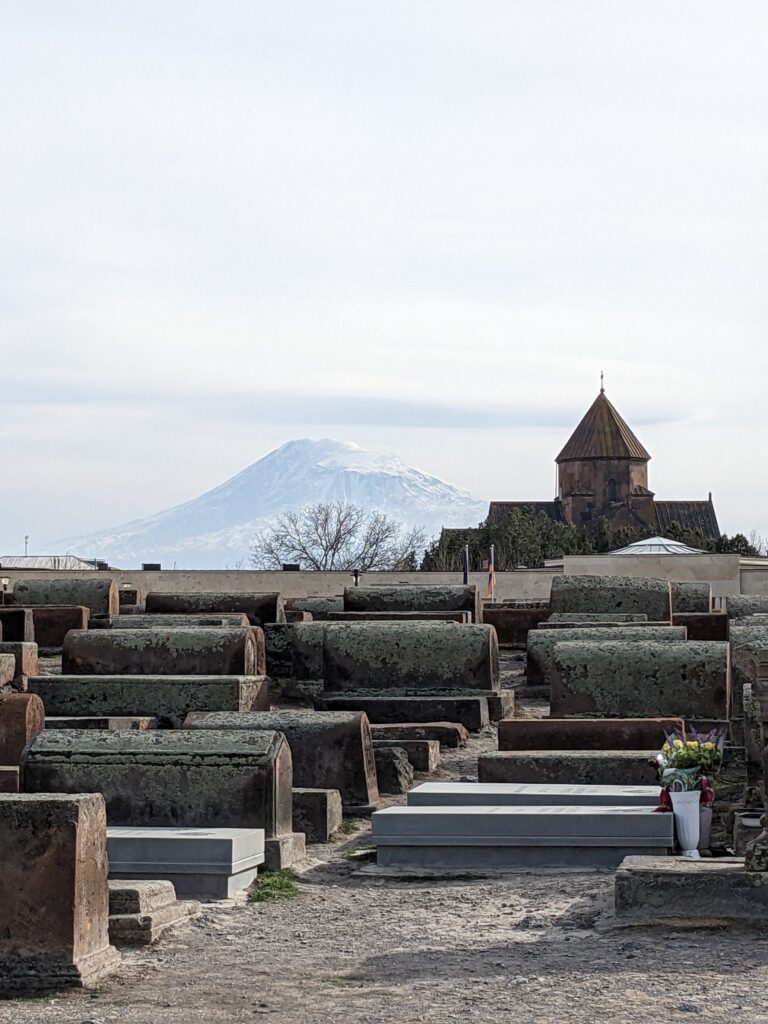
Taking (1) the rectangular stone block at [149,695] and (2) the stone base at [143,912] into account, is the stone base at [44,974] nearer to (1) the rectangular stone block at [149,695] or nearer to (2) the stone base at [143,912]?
(2) the stone base at [143,912]

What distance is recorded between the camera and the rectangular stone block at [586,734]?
12273mm

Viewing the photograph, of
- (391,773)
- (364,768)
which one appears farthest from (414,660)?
(364,768)

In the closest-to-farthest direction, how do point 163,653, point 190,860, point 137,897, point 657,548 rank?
point 137,897 < point 190,860 < point 163,653 < point 657,548

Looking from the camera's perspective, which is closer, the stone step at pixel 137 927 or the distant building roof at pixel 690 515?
the stone step at pixel 137 927

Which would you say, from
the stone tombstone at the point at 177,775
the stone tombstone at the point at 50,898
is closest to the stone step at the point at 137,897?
the stone tombstone at the point at 50,898

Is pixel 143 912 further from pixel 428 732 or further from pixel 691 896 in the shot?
pixel 428 732

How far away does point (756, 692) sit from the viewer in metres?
8.25

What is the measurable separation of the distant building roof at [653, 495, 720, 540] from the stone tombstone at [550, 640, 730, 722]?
3383 inches

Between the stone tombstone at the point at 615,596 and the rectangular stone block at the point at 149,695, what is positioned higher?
the stone tombstone at the point at 615,596

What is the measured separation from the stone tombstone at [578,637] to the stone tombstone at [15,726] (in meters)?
4.95

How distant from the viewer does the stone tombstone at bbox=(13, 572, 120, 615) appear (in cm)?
2100

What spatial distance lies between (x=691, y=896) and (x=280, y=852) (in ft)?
9.65

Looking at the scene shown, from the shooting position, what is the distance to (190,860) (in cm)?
905

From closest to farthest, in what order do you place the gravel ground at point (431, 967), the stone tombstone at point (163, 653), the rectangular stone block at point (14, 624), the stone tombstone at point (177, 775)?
the gravel ground at point (431, 967) < the stone tombstone at point (177, 775) < the stone tombstone at point (163, 653) < the rectangular stone block at point (14, 624)
